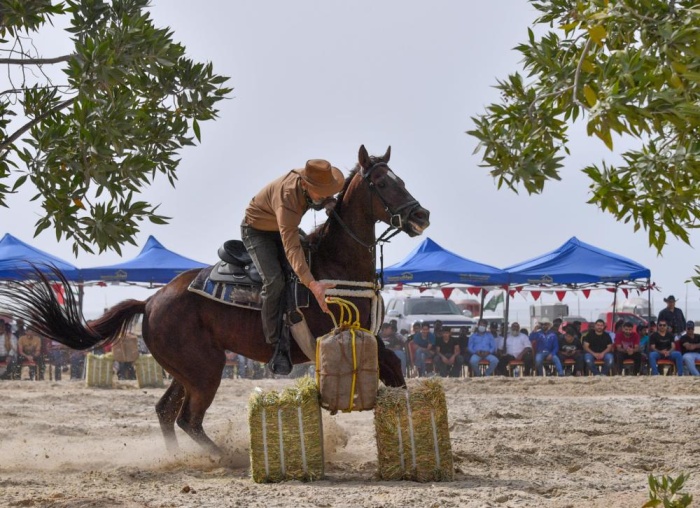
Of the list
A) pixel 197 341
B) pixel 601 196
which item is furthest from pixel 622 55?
pixel 197 341

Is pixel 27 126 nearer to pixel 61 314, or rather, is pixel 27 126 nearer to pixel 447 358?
pixel 61 314

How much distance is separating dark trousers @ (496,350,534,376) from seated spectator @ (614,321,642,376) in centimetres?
177

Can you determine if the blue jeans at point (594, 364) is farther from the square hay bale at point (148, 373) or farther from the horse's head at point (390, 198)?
the horse's head at point (390, 198)

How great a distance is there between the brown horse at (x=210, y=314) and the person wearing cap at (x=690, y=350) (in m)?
12.1

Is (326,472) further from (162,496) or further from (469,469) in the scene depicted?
(162,496)

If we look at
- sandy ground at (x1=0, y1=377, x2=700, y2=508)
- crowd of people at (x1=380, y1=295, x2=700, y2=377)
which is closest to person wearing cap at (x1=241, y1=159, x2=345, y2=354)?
sandy ground at (x1=0, y1=377, x2=700, y2=508)

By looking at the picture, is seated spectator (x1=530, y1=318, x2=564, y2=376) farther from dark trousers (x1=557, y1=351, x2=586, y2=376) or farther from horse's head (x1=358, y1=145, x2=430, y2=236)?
horse's head (x1=358, y1=145, x2=430, y2=236)

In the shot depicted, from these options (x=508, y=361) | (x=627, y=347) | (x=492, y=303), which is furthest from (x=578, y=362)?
(x=492, y=303)

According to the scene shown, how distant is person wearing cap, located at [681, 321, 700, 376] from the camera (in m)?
→ 17.5

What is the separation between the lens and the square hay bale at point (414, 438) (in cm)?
612

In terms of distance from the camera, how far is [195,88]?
6512 millimetres

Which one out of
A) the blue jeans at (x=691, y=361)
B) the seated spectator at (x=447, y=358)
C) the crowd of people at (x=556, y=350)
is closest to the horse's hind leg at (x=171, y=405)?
the crowd of people at (x=556, y=350)

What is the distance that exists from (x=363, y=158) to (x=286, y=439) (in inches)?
87.2

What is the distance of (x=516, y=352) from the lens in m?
19.8
